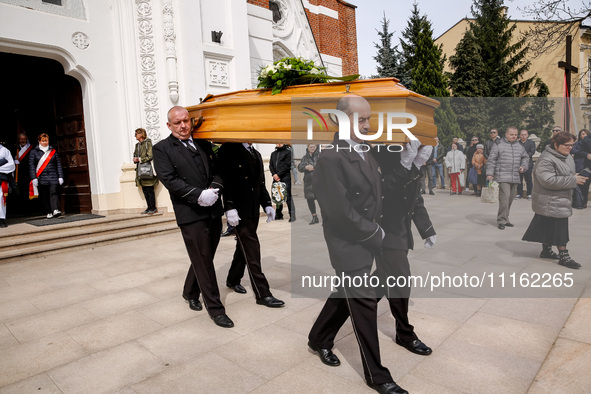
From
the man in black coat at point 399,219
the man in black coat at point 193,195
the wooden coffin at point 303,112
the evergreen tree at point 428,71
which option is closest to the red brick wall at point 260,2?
the wooden coffin at point 303,112

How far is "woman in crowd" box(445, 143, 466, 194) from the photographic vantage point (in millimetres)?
12613

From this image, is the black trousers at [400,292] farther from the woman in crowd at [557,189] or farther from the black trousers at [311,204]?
the black trousers at [311,204]

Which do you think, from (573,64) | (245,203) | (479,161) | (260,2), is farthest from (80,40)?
(573,64)

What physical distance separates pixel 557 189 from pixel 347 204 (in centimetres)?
400

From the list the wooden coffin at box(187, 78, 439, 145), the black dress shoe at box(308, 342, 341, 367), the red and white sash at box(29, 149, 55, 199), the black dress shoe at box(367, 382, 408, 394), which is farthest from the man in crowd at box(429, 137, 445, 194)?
the black dress shoe at box(367, 382, 408, 394)

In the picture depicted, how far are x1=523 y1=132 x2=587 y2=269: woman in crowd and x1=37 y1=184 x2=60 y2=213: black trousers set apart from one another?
29.0 ft

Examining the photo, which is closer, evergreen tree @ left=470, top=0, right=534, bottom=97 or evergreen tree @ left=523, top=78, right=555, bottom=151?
evergreen tree @ left=523, top=78, right=555, bottom=151

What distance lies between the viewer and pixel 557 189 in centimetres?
526

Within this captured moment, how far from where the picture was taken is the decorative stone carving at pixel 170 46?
9453 mm

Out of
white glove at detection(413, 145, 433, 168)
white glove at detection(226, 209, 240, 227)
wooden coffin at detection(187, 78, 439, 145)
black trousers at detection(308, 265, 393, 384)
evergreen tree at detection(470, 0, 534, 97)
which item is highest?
evergreen tree at detection(470, 0, 534, 97)

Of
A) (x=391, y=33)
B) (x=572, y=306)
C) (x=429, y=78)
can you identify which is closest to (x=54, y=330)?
(x=572, y=306)

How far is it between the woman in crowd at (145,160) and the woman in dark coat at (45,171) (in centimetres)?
155

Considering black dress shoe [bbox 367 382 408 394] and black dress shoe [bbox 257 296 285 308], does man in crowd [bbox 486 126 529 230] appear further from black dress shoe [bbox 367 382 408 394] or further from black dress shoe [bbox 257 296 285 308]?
black dress shoe [bbox 367 382 408 394]

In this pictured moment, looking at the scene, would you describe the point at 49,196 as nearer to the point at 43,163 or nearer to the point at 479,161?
the point at 43,163
